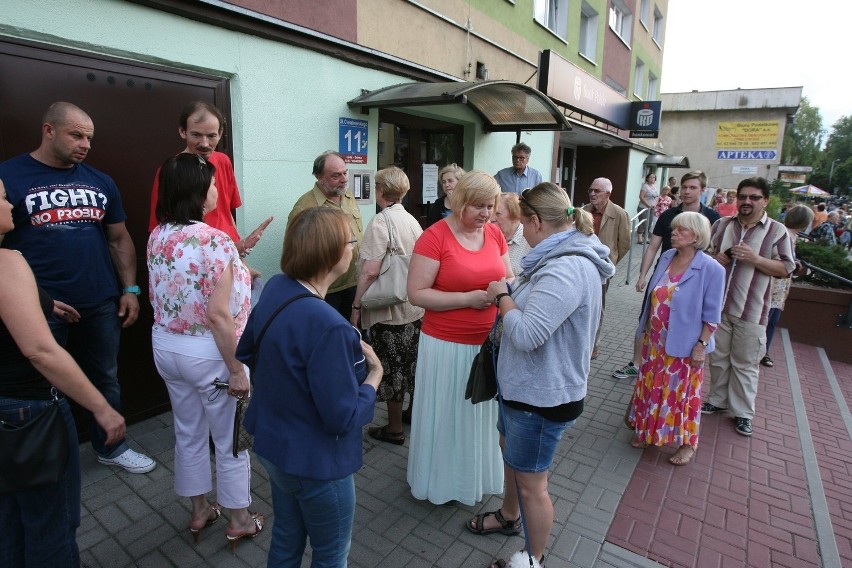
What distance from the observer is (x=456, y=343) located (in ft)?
8.89

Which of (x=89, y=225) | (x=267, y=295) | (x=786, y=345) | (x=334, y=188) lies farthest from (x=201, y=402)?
(x=786, y=345)

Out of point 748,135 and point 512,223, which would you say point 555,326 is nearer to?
point 512,223

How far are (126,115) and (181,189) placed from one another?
162 centimetres

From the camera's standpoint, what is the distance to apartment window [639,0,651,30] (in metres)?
16.6

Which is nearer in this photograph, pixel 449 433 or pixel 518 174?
pixel 449 433

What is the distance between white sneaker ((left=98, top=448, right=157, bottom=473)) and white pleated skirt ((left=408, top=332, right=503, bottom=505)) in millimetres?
1716

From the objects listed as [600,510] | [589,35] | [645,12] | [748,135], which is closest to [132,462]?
[600,510]

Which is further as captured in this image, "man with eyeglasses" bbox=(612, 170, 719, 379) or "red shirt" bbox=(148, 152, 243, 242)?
"man with eyeglasses" bbox=(612, 170, 719, 379)

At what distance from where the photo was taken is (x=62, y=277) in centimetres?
280

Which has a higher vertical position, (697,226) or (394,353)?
(697,226)

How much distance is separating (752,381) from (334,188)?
3.78 metres

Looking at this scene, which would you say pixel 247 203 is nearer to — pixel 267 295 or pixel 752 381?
pixel 267 295

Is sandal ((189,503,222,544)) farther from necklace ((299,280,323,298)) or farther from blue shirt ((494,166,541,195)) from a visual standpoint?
blue shirt ((494,166,541,195))

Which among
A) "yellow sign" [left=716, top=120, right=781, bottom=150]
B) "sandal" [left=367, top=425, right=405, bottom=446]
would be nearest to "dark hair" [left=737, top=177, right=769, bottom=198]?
"sandal" [left=367, top=425, right=405, bottom=446]
